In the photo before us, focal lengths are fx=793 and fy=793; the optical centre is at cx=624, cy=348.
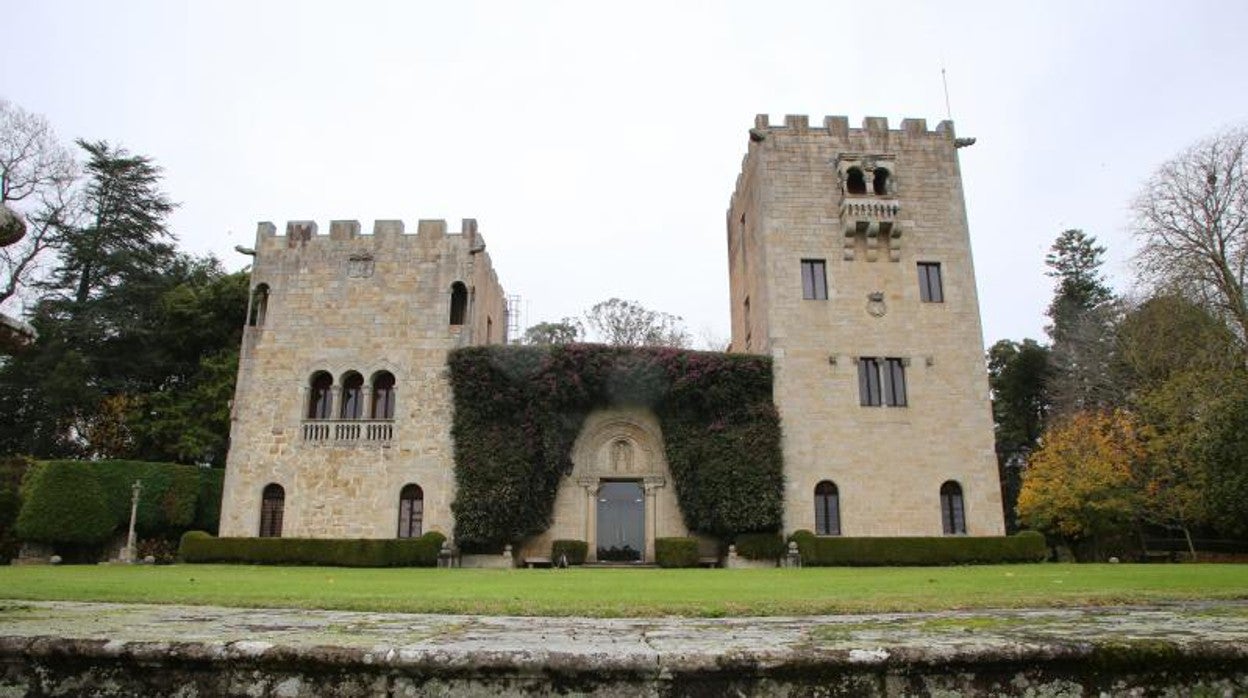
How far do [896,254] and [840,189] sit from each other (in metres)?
2.90

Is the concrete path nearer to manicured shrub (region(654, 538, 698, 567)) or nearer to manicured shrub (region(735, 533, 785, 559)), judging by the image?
manicured shrub (region(654, 538, 698, 567))

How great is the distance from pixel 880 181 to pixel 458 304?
15.2 metres

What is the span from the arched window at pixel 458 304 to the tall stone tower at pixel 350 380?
4 centimetres

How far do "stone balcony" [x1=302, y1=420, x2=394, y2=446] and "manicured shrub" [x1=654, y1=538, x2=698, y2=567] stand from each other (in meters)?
9.10

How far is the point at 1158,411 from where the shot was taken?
25922 mm

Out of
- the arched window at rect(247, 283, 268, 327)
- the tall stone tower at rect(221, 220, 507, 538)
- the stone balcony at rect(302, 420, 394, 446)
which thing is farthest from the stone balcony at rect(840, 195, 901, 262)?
the arched window at rect(247, 283, 268, 327)

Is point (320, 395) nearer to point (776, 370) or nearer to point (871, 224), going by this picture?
point (776, 370)

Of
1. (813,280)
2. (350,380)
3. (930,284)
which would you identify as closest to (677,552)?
(813,280)

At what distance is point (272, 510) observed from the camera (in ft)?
81.0

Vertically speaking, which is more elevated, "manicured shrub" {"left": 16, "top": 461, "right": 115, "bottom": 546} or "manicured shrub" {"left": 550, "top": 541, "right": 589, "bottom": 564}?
"manicured shrub" {"left": 16, "top": 461, "right": 115, "bottom": 546}

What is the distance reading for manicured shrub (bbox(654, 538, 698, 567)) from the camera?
2273cm

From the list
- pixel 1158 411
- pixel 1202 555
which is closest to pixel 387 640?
pixel 1158 411

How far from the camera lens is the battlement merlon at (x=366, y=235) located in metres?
26.7

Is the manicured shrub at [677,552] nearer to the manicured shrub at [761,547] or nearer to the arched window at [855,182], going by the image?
the manicured shrub at [761,547]
